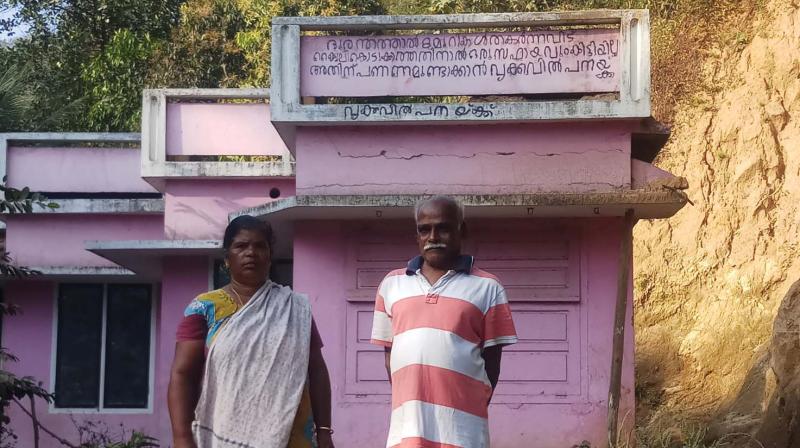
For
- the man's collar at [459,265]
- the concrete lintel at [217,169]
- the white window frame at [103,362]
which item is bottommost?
the white window frame at [103,362]

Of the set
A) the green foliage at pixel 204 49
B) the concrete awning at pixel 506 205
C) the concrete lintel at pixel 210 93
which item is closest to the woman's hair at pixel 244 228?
the concrete awning at pixel 506 205

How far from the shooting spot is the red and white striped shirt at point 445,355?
4355 millimetres

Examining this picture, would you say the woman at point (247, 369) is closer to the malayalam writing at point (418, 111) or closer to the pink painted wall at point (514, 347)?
the malayalam writing at point (418, 111)

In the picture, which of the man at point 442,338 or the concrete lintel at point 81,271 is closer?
the man at point 442,338

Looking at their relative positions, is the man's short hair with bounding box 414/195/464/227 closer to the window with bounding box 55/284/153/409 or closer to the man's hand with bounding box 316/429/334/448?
the man's hand with bounding box 316/429/334/448

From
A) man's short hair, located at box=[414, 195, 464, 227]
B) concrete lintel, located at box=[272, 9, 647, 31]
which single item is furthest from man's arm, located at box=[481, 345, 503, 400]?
concrete lintel, located at box=[272, 9, 647, 31]

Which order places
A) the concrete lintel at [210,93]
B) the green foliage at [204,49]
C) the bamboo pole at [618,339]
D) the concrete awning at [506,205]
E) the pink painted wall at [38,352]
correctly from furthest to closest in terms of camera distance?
the green foliage at [204,49] → the pink painted wall at [38,352] → the concrete lintel at [210,93] → the bamboo pole at [618,339] → the concrete awning at [506,205]

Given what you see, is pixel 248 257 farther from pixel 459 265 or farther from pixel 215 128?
pixel 215 128

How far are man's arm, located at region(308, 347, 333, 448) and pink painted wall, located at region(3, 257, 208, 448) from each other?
917cm

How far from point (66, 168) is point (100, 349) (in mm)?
2313

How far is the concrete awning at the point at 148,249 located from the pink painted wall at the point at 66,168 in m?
1.42

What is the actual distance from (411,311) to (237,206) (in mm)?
8745

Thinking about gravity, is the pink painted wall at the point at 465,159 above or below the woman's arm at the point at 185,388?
above

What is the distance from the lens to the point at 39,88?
68.9 ft
